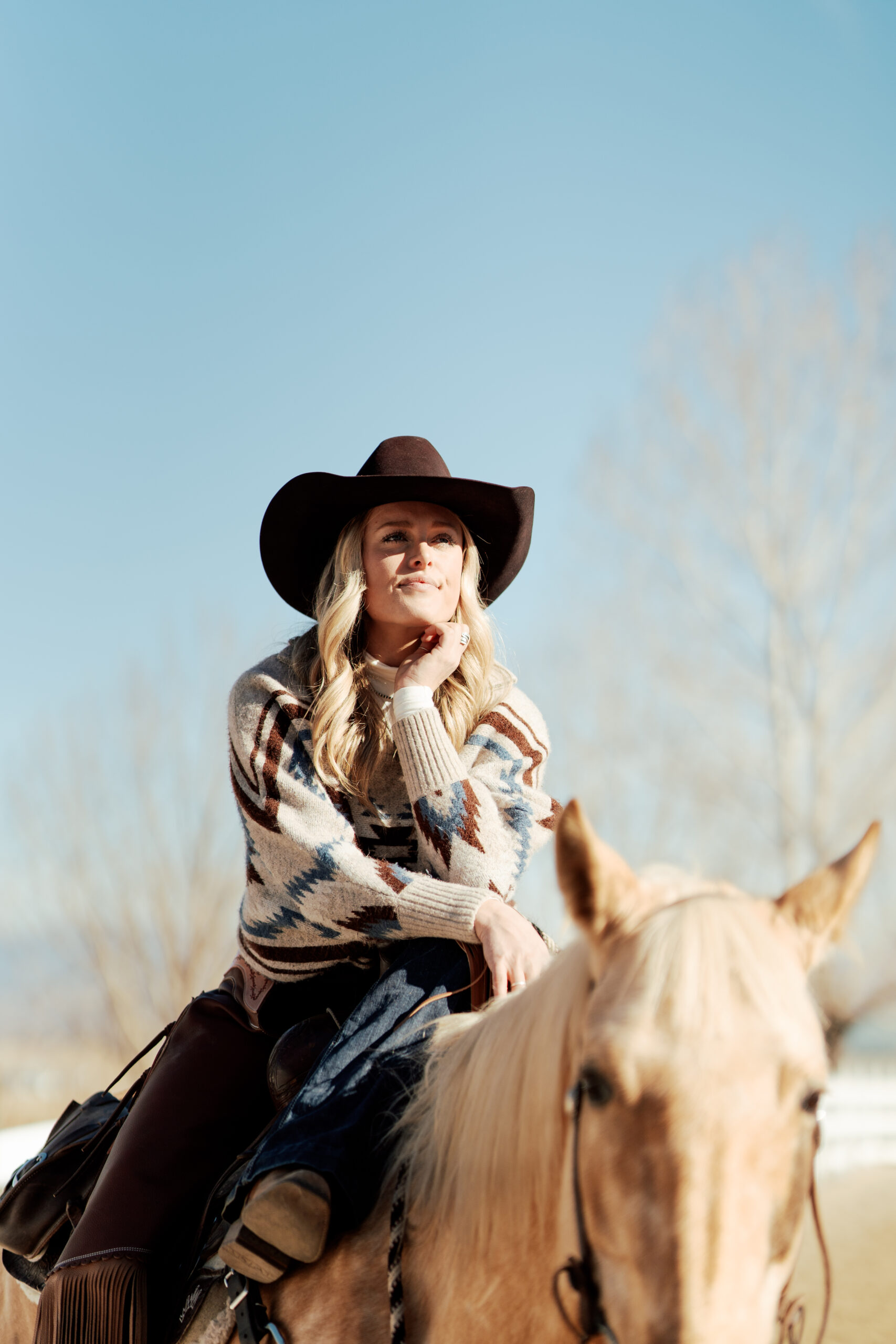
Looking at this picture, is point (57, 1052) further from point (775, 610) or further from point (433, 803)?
point (433, 803)

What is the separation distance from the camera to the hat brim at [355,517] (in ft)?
8.09

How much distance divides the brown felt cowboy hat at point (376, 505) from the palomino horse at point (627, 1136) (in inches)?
54.3

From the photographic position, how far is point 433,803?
2.03m

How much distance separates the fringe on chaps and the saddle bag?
0.35m

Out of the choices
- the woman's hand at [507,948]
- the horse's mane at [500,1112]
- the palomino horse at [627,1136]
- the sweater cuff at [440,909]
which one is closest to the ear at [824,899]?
the palomino horse at [627,1136]

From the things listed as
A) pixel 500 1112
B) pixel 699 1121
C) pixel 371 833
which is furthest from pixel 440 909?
pixel 699 1121

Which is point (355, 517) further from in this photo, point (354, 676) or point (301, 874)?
point (301, 874)

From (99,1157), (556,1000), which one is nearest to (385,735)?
(556,1000)

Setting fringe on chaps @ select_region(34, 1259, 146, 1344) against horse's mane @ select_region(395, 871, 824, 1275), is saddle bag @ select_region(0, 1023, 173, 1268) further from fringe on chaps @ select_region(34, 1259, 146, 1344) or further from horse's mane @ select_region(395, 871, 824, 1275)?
horse's mane @ select_region(395, 871, 824, 1275)

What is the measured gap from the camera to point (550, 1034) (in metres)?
1.34

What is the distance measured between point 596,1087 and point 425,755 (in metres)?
1.02

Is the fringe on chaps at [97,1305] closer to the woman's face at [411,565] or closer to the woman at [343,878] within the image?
the woman at [343,878]

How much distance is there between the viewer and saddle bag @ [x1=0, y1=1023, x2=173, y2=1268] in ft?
7.33

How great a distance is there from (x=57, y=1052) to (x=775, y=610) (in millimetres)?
11682
